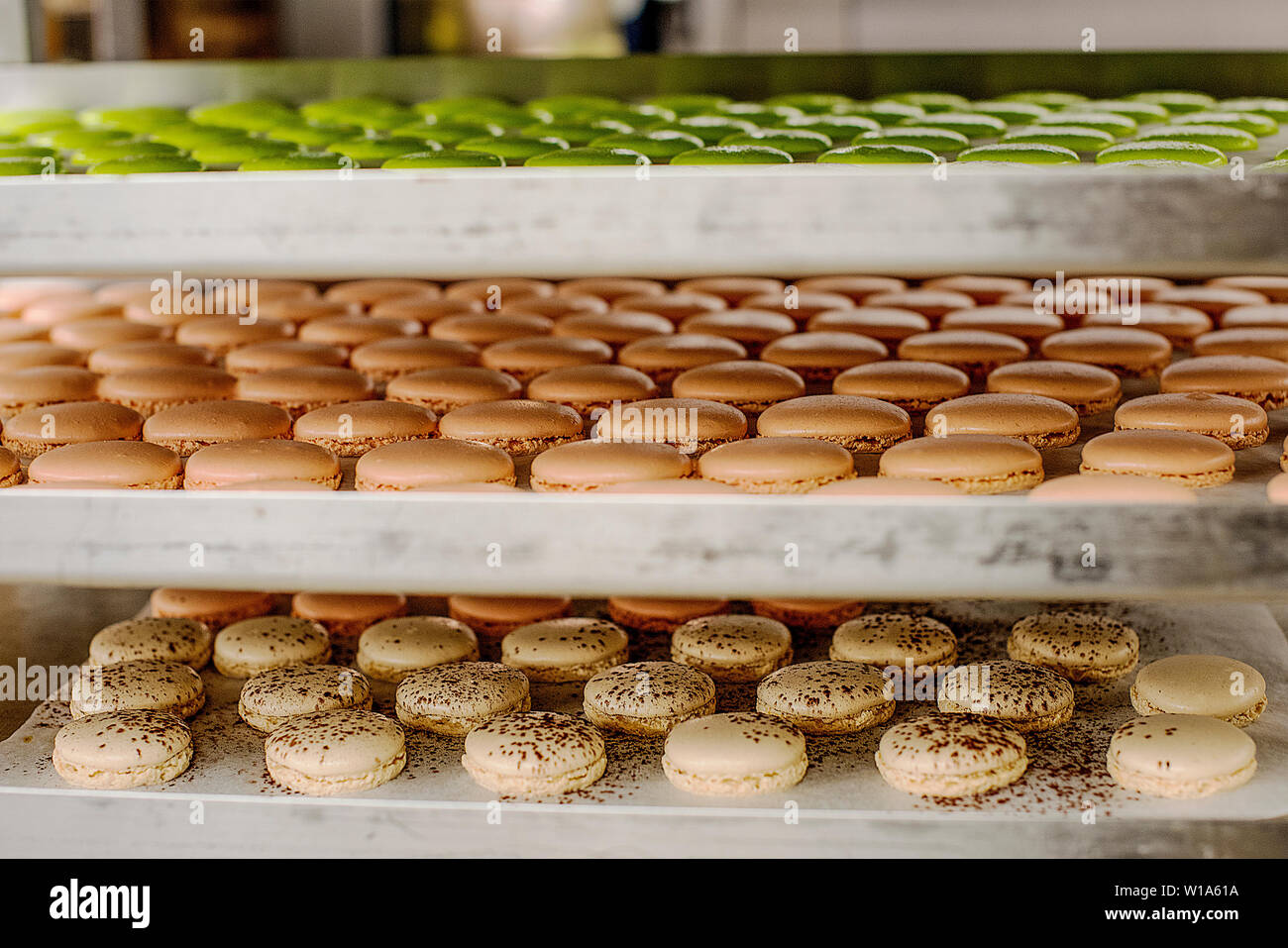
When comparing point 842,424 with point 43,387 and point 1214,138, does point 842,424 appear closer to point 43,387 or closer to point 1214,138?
point 1214,138

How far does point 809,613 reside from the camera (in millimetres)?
2271

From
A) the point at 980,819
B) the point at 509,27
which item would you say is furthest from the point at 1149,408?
the point at 509,27

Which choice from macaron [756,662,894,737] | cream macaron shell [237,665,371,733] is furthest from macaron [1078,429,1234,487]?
cream macaron shell [237,665,371,733]

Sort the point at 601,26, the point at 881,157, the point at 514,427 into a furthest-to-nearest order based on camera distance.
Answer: the point at 601,26 → the point at 514,427 → the point at 881,157

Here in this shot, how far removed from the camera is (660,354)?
7.20 feet

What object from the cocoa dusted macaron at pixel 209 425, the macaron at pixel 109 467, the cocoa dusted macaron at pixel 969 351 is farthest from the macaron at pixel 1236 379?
the macaron at pixel 109 467

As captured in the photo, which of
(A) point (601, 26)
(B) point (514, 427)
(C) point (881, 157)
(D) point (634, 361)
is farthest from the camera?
(A) point (601, 26)

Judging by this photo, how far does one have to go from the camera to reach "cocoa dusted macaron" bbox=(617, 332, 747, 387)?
2.18 m

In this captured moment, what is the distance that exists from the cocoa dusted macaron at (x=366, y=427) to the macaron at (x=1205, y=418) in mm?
1062

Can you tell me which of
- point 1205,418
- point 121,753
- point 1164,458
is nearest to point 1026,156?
point 1164,458

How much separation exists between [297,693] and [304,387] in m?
0.53

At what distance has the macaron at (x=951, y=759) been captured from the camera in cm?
163
